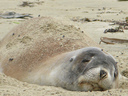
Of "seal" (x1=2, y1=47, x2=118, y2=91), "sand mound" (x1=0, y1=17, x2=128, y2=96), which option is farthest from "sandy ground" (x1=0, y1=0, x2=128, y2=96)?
"seal" (x1=2, y1=47, x2=118, y2=91)

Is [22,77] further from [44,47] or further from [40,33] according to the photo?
[40,33]

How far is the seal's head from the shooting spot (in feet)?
10.1

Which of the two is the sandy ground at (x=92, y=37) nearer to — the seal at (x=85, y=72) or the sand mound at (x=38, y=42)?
the sand mound at (x=38, y=42)

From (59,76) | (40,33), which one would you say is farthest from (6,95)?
(40,33)

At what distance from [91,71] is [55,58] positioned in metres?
0.75

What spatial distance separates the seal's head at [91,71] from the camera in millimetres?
3068

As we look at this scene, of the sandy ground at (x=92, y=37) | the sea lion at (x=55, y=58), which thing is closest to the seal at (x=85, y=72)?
the sea lion at (x=55, y=58)

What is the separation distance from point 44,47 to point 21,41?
23.4 inches

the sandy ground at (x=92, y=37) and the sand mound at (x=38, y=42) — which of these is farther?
the sand mound at (x=38, y=42)

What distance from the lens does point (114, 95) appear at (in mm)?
2846

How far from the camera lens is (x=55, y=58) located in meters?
3.71

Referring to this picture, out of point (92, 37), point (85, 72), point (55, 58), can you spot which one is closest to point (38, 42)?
point (55, 58)

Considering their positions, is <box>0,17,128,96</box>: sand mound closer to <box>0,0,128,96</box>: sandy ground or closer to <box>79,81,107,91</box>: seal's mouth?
<box>0,0,128,96</box>: sandy ground

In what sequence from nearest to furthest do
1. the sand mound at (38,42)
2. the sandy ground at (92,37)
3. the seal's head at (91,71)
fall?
1. the sandy ground at (92,37)
2. the seal's head at (91,71)
3. the sand mound at (38,42)
